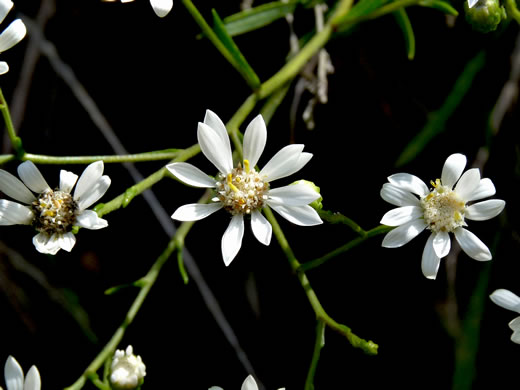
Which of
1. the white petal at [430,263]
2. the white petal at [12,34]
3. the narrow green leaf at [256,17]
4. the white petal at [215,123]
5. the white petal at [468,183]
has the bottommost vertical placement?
the white petal at [430,263]

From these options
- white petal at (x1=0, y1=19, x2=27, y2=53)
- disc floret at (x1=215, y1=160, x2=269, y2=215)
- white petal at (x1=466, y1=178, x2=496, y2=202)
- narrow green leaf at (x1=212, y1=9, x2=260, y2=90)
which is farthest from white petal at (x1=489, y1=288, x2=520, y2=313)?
white petal at (x1=0, y1=19, x2=27, y2=53)

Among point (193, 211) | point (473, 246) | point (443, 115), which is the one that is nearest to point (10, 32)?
point (193, 211)

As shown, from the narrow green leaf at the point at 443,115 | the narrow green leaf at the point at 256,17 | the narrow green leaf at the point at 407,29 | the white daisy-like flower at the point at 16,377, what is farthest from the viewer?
the narrow green leaf at the point at 443,115

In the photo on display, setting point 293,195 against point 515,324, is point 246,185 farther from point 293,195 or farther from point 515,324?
point 515,324

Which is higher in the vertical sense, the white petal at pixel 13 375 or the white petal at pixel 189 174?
the white petal at pixel 189 174

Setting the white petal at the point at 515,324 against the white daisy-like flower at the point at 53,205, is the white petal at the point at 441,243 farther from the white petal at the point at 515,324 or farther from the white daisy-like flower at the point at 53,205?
the white daisy-like flower at the point at 53,205

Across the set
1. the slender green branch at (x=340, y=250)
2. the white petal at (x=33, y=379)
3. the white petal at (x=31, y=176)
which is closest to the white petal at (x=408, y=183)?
the slender green branch at (x=340, y=250)

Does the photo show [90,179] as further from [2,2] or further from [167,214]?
[167,214]
